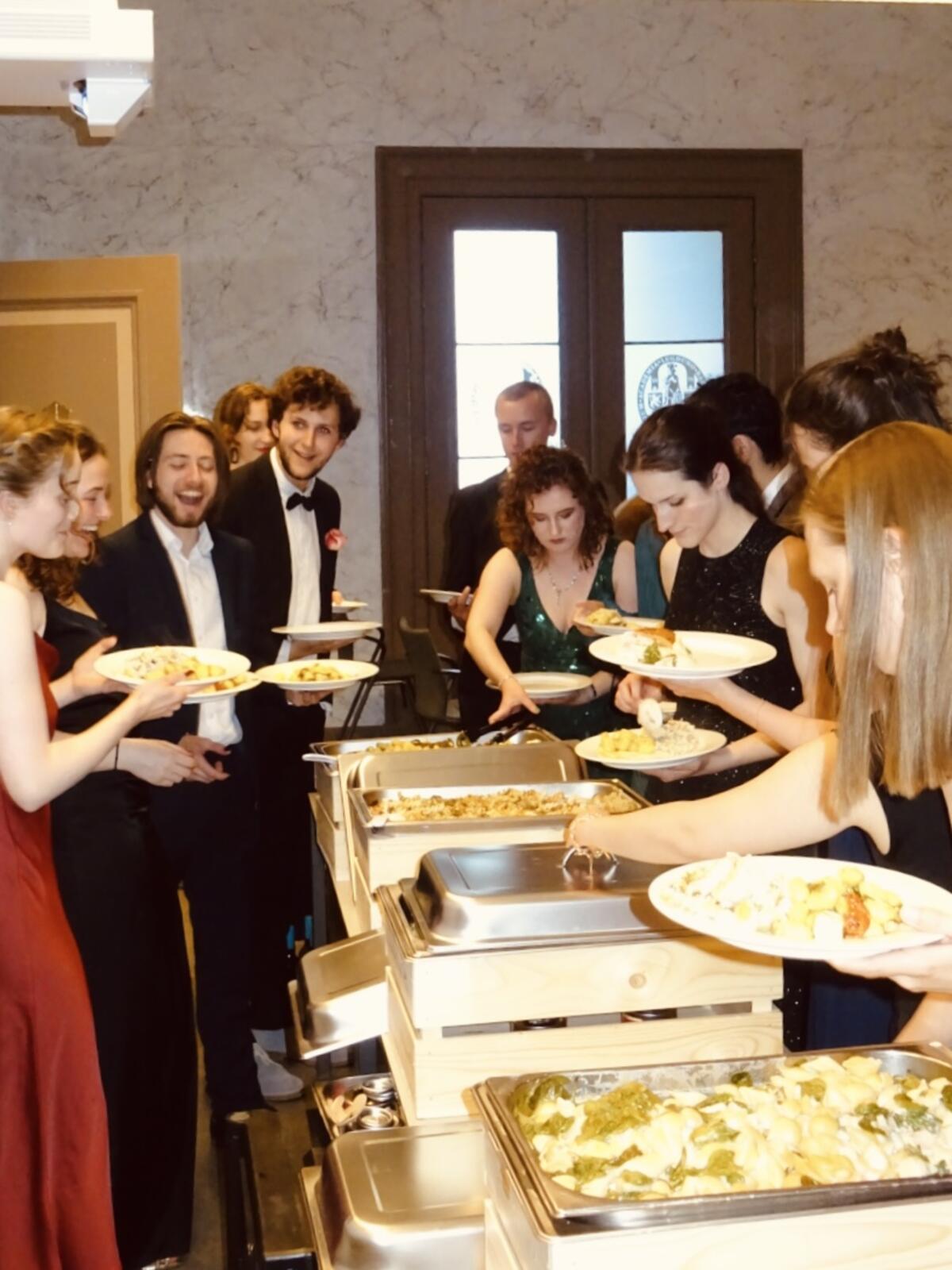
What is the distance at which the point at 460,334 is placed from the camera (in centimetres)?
588

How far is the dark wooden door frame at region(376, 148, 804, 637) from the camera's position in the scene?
227 inches

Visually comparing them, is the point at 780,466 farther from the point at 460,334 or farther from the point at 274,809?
the point at 460,334

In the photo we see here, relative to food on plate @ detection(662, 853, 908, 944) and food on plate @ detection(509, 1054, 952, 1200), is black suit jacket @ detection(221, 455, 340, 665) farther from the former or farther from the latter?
food on plate @ detection(509, 1054, 952, 1200)

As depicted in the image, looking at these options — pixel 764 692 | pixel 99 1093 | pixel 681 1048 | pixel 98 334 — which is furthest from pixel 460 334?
pixel 681 1048

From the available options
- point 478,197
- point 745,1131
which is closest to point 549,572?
point 745,1131

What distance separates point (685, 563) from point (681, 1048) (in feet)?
4.02

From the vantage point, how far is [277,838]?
147 inches

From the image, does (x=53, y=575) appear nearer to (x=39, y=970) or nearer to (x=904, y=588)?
(x=39, y=970)

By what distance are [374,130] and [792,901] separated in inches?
195

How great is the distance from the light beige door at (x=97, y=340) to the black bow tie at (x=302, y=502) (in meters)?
1.62

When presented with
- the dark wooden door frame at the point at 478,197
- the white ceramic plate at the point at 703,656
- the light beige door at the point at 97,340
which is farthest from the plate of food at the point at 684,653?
the dark wooden door frame at the point at 478,197

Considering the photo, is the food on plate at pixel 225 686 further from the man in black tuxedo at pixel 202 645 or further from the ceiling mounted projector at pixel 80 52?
the ceiling mounted projector at pixel 80 52

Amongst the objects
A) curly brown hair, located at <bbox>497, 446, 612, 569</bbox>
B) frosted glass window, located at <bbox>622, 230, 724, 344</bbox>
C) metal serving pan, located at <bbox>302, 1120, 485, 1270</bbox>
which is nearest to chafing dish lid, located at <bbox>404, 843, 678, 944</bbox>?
metal serving pan, located at <bbox>302, 1120, 485, 1270</bbox>

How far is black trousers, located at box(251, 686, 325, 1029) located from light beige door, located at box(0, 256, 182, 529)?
1.99m
